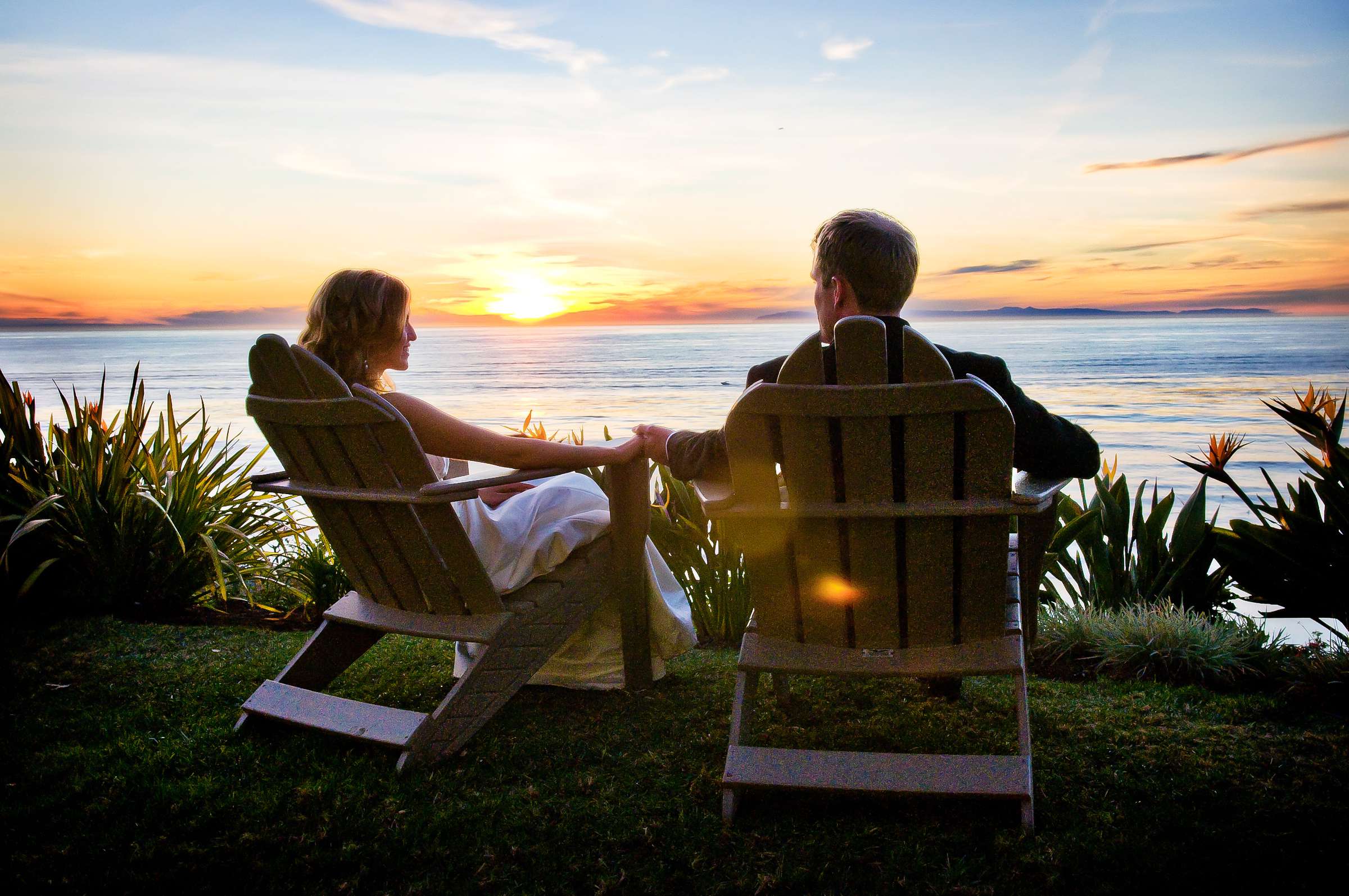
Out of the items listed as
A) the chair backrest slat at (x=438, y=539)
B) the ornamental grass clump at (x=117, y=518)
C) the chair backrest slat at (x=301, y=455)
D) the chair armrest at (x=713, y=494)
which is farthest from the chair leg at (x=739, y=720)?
the ornamental grass clump at (x=117, y=518)

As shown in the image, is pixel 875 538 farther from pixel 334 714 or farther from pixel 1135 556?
pixel 1135 556

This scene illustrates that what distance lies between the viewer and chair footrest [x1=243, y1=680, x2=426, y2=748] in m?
2.49

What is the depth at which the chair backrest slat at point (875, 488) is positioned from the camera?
1964mm

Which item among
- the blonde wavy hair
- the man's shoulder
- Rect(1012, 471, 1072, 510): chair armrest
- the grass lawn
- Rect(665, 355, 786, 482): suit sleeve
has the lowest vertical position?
the grass lawn

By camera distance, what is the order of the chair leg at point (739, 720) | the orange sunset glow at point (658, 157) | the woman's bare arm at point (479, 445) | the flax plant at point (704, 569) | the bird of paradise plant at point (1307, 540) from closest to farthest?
the chair leg at point (739, 720)
the woman's bare arm at point (479, 445)
the bird of paradise plant at point (1307, 540)
the flax plant at point (704, 569)
the orange sunset glow at point (658, 157)

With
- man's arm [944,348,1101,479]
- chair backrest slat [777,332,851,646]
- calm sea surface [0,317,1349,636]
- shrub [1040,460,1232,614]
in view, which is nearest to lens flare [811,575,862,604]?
chair backrest slat [777,332,851,646]

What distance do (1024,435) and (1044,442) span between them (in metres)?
0.05

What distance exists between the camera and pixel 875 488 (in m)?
2.07

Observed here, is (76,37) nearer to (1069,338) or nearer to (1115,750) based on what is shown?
(1115,750)

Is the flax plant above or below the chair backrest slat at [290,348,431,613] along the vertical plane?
below

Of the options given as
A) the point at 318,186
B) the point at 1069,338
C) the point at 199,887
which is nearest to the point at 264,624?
the point at 199,887

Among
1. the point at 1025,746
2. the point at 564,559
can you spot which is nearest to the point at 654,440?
the point at 564,559

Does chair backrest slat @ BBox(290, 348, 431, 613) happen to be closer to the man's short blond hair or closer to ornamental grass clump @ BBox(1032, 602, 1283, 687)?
the man's short blond hair

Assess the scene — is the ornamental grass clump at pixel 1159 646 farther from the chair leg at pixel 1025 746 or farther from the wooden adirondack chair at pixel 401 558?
the wooden adirondack chair at pixel 401 558
